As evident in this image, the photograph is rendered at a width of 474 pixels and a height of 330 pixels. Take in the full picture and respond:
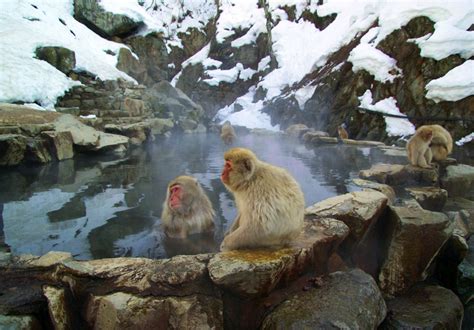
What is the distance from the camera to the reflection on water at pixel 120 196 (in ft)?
9.22

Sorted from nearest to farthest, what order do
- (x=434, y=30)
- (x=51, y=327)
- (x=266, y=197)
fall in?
(x=51, y=327) < (x=266, y=197) < (x=434, y=30)

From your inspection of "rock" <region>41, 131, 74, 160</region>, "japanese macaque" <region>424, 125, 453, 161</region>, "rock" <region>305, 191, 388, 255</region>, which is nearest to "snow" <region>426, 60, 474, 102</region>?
"japanese macaque" <region>424, 125, 453, 161</region>

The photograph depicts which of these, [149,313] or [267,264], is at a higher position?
[267,264]

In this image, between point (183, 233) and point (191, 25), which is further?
point (191, 25)

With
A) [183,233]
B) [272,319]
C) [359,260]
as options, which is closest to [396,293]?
[359,260]

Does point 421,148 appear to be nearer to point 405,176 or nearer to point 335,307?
point 405,176

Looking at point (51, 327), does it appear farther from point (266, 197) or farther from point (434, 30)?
point (434, 30)

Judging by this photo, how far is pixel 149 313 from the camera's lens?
1.78 m

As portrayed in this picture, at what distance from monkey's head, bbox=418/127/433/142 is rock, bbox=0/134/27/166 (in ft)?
19.8

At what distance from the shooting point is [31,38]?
991 cm

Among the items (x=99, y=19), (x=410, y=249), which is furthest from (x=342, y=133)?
(x=99, y=19)

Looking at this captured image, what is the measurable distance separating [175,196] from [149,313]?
1.03 metres

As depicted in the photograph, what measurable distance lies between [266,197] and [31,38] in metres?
10.6

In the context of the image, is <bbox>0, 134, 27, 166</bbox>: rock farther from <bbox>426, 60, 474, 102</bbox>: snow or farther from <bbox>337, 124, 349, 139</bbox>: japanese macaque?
<bbox>426, 60, 474, 102</bbox>: snow
